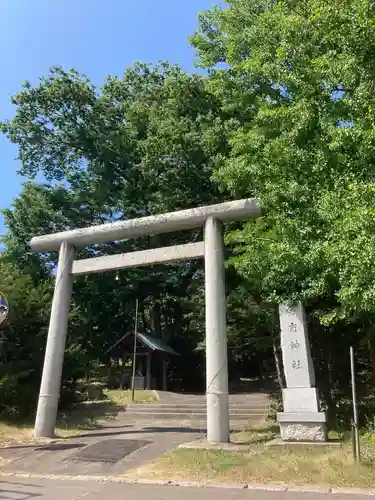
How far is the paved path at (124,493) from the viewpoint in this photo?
6590 mm

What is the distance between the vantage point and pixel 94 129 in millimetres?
25797

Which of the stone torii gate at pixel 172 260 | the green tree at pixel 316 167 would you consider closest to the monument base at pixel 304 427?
the stone torii gate at pixel 172 260

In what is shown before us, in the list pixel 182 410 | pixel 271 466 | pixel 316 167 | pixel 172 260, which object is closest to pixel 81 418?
pixel 182 410

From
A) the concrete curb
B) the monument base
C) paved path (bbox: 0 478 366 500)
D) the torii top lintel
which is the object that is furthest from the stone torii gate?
paved path (bbox: 0 478 366 500)

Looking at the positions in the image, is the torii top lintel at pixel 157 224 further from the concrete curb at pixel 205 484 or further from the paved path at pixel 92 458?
the concrete curb at pixel 205 484

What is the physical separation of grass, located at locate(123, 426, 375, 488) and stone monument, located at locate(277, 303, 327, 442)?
41 centimetres

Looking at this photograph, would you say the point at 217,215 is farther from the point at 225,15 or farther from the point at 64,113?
the point at 64,113

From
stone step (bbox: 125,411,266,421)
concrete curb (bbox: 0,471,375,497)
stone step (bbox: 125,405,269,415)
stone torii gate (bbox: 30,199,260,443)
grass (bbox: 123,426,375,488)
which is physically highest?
stone torii gate (bbox: 30,199,260,443)

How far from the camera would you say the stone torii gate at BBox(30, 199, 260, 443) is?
10.7 meters

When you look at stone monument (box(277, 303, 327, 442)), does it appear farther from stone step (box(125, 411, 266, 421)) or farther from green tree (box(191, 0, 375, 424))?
stone step (box(125, 411, 266, 421))

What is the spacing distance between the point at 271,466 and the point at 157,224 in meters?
6.96

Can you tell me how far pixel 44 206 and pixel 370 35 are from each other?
2067cm

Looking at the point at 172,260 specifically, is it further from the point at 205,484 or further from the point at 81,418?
the point at 81,418

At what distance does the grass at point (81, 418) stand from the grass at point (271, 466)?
493cm
